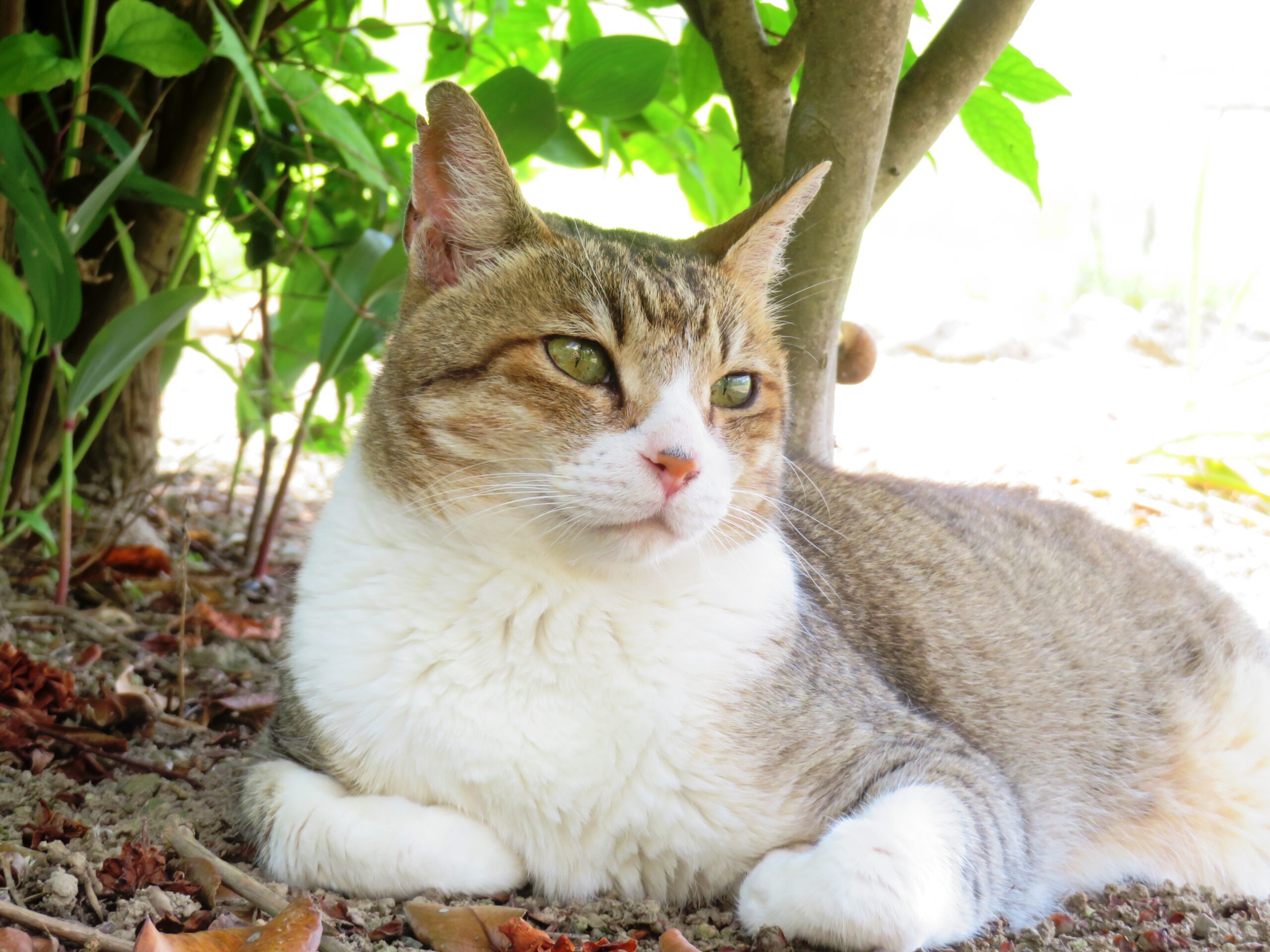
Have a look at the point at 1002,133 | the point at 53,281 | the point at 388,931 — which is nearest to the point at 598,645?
the point at 388,931

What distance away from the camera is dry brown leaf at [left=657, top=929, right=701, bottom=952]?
6.59ft

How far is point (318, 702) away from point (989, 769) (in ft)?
5.72

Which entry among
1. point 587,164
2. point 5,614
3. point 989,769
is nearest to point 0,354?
point 5,614

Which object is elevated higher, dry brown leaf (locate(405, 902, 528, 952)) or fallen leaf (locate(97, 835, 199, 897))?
fallen leaf (locate(97, 835, 199, 897))

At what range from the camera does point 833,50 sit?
10.4ft

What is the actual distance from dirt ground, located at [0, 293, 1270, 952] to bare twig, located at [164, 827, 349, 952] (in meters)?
0.04

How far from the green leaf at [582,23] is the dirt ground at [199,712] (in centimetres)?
235

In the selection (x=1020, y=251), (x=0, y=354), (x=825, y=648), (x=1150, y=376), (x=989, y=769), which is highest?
(x=1020, y=251)

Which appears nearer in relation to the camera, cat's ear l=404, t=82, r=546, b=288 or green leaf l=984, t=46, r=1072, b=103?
cat's ear l=404, t=82, r=546, b=288

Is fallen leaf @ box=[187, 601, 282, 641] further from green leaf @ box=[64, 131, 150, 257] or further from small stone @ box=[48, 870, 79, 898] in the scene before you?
small stone @ box=[48, 870, 79, 898]

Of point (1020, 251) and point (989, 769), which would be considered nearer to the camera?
point (989, 769)

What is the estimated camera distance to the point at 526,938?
1999 mm

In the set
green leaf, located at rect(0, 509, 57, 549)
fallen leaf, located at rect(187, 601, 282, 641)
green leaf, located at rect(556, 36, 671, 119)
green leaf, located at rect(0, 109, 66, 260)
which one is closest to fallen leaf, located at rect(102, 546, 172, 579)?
fallen leaf, located at rect(187, 601, 282, 641)

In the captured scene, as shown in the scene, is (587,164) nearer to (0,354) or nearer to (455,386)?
(455,386)
